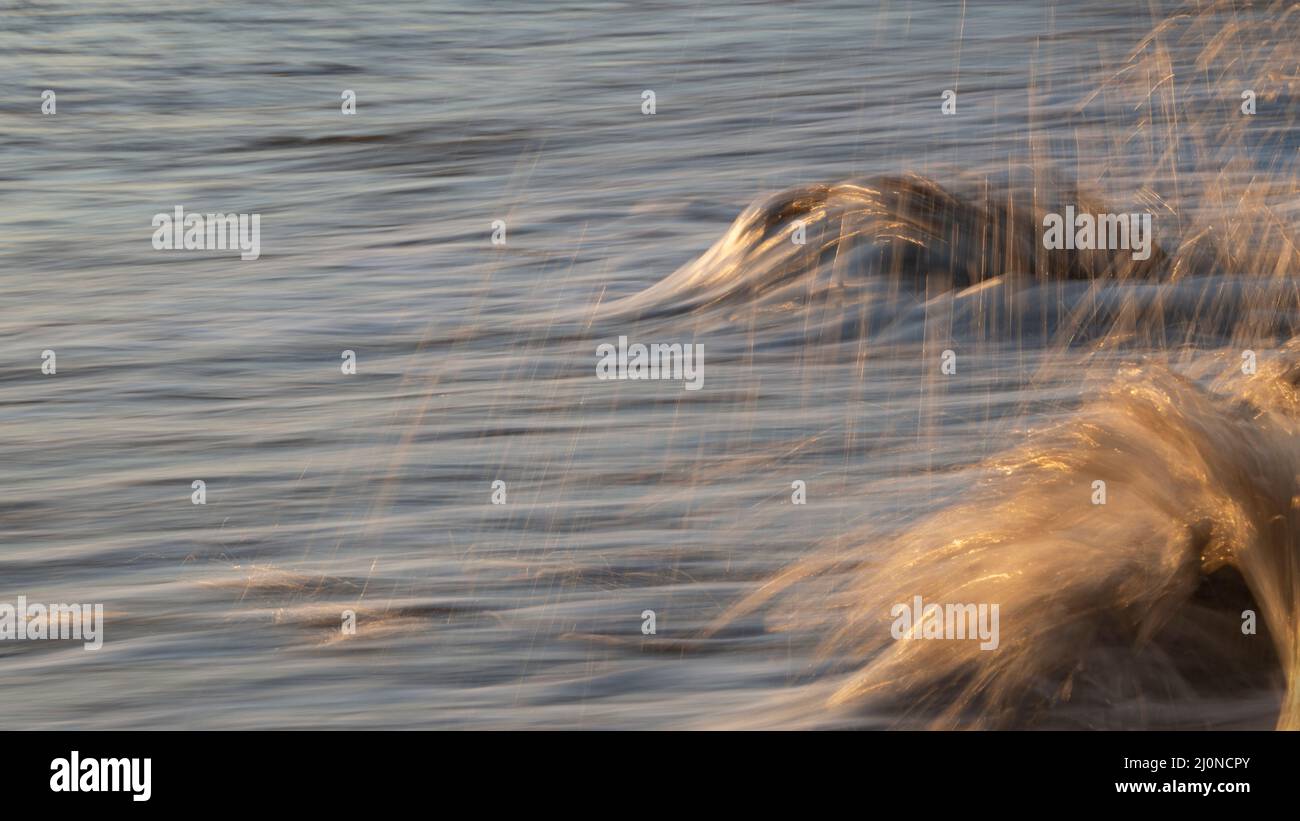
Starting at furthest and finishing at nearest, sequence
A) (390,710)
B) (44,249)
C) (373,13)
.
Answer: (373,13), (44,249), (390,710)

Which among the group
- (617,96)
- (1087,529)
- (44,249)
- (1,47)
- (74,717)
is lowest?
(74,717)

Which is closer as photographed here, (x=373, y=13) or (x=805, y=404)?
(x=805, y=404)

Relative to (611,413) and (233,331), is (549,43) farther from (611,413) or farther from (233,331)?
(611,413)

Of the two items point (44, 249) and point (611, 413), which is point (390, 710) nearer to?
point (611, 413)

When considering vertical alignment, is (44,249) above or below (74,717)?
above

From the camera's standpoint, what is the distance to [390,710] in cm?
348

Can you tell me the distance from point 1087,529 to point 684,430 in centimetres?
152

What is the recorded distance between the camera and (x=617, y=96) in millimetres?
9789

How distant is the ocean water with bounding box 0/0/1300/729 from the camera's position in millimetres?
3518

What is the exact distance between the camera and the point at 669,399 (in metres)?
5.15

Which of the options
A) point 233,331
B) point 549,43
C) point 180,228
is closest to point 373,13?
point 549,43

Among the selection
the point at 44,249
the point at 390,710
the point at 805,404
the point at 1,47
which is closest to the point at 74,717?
the point at 390,710

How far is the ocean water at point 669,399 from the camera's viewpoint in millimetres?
3518

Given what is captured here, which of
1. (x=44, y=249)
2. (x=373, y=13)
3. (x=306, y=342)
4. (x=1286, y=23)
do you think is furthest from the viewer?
(x=373, y=13)
